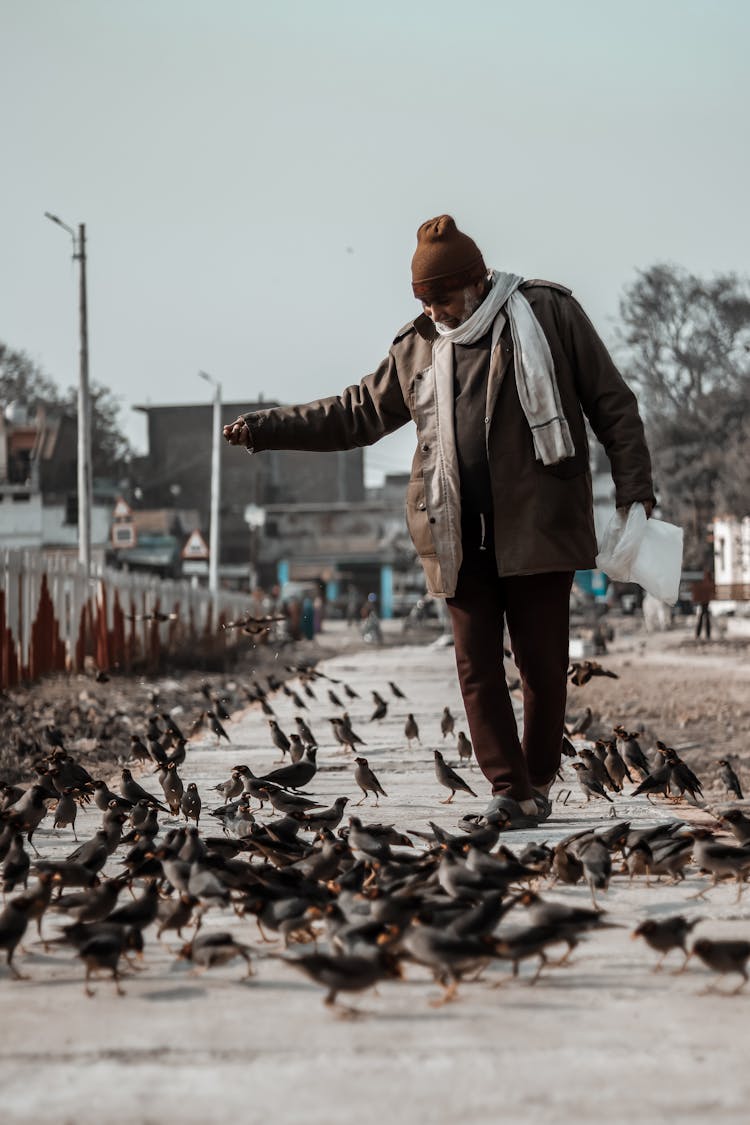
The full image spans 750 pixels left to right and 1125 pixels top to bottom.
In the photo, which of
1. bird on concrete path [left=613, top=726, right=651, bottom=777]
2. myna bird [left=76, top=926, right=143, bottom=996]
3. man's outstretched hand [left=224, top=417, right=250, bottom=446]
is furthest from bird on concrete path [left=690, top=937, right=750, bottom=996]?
bird on concrete path [left=613, top=726, right=651, bottom=777]

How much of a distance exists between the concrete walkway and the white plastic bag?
2009 mm

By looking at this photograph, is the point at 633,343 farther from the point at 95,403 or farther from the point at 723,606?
the point at 95,403

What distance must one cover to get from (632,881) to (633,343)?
2178 inches

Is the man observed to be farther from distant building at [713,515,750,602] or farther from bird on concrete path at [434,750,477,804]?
distant building at [713,515,750,602]

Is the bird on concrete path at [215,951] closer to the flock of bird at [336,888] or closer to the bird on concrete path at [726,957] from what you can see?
the flock of bird at [336,888]

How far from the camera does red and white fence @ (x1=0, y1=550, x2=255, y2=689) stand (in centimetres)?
1770

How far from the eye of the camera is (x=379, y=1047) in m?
3.36

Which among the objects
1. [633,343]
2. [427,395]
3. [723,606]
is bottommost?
[723,606]

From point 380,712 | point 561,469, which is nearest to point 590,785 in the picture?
point 561,469

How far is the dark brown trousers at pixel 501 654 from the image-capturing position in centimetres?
638

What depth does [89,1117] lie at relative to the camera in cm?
297

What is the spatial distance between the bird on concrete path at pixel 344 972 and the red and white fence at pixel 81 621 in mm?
13043

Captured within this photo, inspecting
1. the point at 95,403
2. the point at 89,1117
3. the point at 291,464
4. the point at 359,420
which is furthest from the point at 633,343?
the point at 89,1117

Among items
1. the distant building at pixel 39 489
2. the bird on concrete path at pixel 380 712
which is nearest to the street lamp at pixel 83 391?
the bird on concrete path at pixel 380 712
